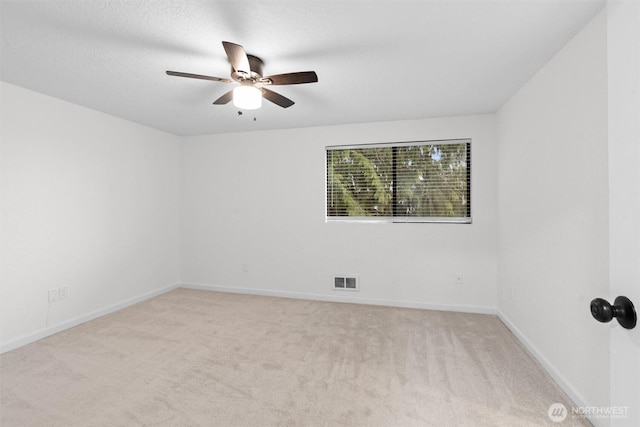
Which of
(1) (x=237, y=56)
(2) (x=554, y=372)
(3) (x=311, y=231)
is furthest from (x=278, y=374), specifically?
(1) (x=237, y=56)

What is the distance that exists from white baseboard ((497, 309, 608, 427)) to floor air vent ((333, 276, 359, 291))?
1712 mm

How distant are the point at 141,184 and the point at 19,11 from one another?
100 inches

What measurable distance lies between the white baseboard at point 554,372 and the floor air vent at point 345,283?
1.71m

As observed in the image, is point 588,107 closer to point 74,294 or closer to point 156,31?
point 156,31

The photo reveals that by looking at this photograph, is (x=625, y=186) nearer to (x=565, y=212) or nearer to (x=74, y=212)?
(x=565, y=212)

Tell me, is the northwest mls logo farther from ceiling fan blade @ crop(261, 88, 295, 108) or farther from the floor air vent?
ceiling fan blade @ crop(261, 88, 295, 108)

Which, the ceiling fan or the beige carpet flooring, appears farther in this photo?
the ceiling fan

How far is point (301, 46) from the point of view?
78.2 inches

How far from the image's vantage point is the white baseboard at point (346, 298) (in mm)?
3551

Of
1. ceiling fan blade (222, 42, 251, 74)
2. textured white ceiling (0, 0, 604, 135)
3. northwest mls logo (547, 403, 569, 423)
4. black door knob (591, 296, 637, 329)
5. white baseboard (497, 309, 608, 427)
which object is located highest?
textured white ceiling (0, 0, 604, 135)

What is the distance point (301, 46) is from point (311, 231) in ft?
8.14

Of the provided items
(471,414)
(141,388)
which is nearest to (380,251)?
(471,414)

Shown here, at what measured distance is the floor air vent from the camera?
3906 millimetres

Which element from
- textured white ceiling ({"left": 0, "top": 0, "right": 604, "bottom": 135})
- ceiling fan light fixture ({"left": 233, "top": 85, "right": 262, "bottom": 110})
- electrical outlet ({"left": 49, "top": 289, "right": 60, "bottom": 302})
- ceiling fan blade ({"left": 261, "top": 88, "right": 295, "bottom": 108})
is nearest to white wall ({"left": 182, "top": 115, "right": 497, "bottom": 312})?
textured white ceiling ({"left": 0, "top": 0, "right": 604, "bottom": 135})
